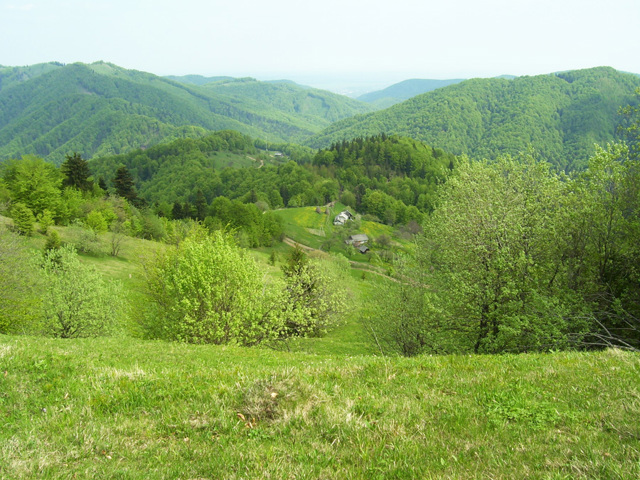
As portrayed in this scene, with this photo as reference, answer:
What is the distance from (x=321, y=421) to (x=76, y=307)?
33802 mm

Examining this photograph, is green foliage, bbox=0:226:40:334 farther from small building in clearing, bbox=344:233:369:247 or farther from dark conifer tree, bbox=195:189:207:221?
small building in clearing, bbox=344:233:369:247

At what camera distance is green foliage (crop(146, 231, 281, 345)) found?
965 inches

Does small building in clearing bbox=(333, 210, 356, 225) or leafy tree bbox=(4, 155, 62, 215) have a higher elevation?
leafy tree bbox=(4, 155, 62, 215)

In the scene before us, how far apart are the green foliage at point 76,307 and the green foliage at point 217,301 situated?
8.10 metres

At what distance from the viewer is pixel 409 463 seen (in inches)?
207

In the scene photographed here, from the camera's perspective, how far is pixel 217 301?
25.8 meters

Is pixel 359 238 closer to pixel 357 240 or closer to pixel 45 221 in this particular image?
pixel 357 240

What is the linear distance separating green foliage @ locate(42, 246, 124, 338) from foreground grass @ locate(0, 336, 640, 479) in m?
26.3

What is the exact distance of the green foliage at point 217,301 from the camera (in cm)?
2452

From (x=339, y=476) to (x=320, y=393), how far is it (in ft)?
8.14

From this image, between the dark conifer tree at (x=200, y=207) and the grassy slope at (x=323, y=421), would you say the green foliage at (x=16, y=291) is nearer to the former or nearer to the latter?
the grassy slope at (x=323, y=421)

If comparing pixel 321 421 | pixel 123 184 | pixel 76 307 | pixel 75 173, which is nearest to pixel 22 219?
pixel 75 173

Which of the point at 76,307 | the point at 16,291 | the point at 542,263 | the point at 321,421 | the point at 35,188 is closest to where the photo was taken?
the point at 321,421

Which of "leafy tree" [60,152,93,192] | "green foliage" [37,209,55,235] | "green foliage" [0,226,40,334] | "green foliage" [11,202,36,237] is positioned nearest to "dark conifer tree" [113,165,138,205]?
"leafy tree" [60,152,93,192]
